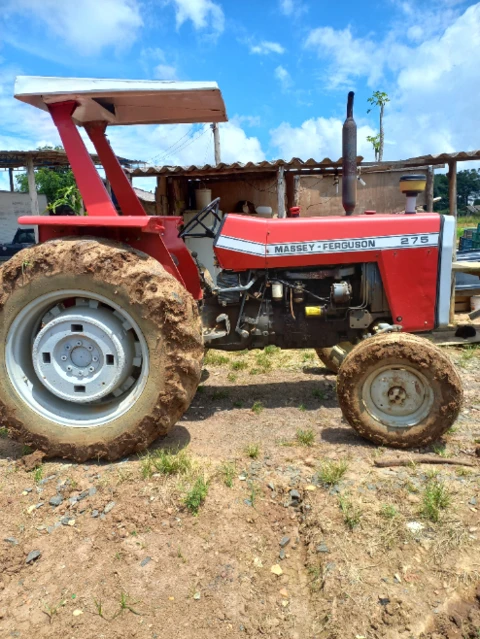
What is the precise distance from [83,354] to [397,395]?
1.98 meters

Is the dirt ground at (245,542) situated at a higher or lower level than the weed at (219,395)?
lower

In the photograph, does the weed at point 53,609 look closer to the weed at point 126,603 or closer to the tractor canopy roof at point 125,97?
the weed at point 126,603

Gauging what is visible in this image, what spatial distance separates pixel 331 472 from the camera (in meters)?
2.70

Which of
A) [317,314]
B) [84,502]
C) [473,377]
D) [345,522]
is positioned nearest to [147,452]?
[84,502]

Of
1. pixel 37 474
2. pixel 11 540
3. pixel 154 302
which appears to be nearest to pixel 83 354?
pixel 154 302

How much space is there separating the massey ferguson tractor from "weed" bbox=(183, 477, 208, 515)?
0.48 metres

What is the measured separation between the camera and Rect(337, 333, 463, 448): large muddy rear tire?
300 cm

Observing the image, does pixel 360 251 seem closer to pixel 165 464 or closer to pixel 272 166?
pixel 165 464

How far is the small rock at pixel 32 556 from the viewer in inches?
87.1

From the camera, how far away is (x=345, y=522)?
91.0 inches

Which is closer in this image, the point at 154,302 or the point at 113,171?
the point at 154,302

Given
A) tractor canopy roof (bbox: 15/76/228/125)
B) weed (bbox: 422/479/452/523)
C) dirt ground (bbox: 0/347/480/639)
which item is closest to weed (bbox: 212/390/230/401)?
dirt ground (bbox: 0/347/480/639)

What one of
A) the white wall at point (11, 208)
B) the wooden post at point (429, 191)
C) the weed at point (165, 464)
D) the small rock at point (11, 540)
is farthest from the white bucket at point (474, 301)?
the white wall at point (11, 208)

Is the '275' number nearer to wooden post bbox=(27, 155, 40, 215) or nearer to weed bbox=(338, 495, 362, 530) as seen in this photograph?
weed bbox=(338, 495, 362, 530)
